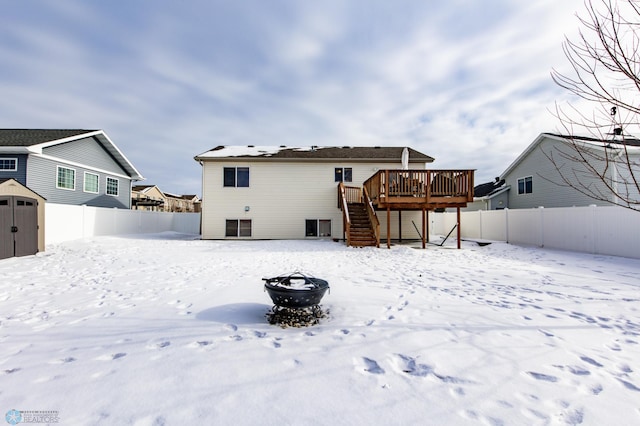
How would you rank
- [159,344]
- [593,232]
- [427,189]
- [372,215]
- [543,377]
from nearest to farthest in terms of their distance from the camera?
[543,377], [159,344], [593,232], [427,189], [372,215]

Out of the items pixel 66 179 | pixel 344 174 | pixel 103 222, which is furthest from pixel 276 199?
pixel 66 179

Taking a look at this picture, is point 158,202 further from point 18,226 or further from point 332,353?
point 332,353

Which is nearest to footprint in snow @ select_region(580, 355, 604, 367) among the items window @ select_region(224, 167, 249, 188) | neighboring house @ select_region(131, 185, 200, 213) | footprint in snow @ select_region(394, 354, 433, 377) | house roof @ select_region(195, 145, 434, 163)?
footprint in snow @ select_region(394, 354, 433, 377)

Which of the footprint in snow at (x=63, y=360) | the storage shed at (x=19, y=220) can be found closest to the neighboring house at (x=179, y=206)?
the storage shed at (x=19, y=220)

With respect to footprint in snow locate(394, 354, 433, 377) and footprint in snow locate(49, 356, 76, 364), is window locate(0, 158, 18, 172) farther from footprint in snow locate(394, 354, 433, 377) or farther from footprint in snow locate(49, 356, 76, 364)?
footprint in snow locate(394, 354, 433, 377)

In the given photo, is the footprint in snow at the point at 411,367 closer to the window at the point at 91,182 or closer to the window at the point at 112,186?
the window at the point at 91,182

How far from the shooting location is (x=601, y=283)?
A: 5609 millimetres

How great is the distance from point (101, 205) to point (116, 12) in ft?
44.3

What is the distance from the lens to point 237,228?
1484 cm

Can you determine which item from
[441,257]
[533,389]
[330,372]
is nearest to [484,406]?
[533,389]

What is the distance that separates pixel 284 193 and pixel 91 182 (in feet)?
41.3

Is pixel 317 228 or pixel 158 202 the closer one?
pixel 317 228

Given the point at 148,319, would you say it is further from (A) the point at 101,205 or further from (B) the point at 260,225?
(A) the point at 101,205

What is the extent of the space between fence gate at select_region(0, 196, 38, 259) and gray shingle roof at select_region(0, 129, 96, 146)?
716 cm
